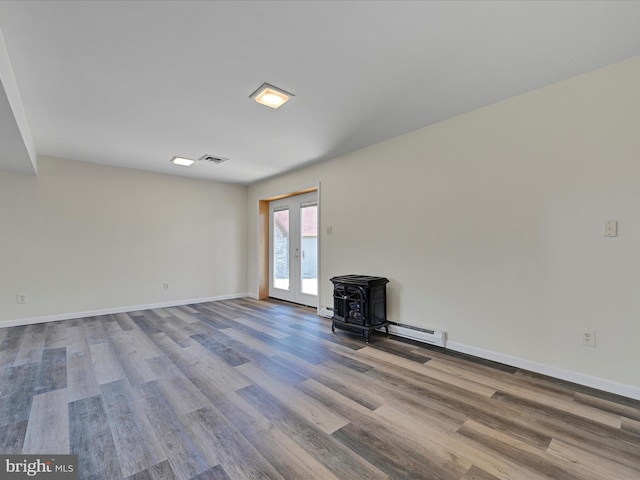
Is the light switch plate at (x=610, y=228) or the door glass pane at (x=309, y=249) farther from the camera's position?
the door glass pane at (x=309, y=249)

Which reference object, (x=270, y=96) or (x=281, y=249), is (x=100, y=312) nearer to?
(x=281, y=249)

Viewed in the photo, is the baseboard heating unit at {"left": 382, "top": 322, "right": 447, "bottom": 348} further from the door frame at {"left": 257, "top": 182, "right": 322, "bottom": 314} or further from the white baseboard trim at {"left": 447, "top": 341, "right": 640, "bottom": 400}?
the door frame at {"left": 257, "top": 182, "right": 322, "bottom": 314}

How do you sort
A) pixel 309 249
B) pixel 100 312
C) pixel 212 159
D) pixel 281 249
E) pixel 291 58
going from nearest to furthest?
1. pixel 291 58
2. pixel 212 159
3. pixel 100 312
4. pixel 309 249
5. pixel 281 249

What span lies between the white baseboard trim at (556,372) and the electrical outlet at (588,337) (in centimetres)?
25

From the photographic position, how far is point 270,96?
2.59 m

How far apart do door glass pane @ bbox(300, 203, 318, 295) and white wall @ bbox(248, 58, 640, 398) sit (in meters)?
1.66

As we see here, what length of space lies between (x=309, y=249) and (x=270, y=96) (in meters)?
3.11

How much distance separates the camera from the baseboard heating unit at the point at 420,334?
3.10 m

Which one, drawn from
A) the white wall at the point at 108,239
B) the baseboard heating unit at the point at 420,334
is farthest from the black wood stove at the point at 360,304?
the white wall at the point at 108,239

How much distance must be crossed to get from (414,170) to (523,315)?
1.89m

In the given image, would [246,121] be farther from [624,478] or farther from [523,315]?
[624,478]

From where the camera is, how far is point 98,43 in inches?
75.8

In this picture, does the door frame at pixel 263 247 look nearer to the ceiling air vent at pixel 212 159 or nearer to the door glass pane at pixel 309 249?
the door glass pane at pixel 309 249

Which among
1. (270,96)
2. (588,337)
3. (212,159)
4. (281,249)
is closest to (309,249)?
(281,249)
